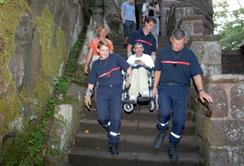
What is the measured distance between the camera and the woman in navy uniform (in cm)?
528

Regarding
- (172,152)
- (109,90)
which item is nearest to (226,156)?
(172,152)

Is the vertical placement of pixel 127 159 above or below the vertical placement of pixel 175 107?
below

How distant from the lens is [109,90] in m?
5.32

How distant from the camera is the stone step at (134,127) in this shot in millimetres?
5898

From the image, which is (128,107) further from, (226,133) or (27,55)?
(27,55)

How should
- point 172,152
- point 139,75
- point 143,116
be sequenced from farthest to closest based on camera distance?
point 143,116, point 139,75, point 172,152

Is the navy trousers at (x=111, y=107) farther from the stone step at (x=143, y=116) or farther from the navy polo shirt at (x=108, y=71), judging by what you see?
the stone step at (x=143, y=116)

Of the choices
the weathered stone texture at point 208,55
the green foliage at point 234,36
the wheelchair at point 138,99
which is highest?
the green foliage at point 234,36

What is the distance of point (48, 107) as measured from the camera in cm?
625

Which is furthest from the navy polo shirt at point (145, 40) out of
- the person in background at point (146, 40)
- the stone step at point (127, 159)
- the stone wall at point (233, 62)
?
the stone wall at point (233, 62)

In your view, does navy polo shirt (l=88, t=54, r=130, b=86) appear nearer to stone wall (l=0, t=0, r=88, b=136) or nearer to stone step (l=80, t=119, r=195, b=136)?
stone step (l=80, t=119, r=195, b=136)

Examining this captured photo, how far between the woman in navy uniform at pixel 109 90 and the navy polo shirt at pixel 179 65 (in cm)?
66

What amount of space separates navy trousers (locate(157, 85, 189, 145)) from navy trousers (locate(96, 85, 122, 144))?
2.33 feet

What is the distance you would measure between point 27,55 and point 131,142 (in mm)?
2474
